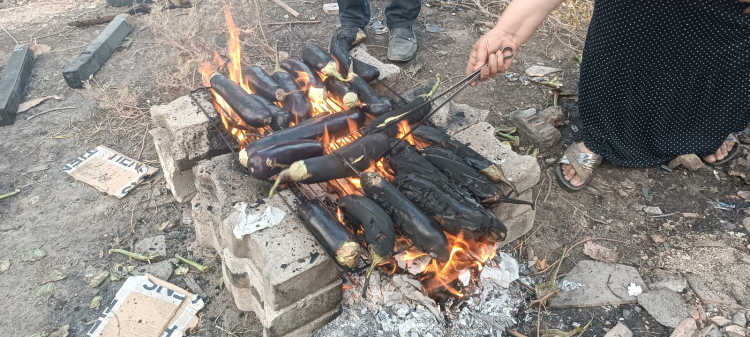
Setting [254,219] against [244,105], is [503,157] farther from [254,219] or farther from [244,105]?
[244,105]

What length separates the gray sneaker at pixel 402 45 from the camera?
5.16 m

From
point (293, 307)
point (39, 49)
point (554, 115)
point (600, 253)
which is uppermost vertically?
point (293, 307)

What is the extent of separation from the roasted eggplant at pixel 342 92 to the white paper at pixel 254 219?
98 centimetres

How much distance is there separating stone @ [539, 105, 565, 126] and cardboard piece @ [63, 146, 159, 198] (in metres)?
3.51

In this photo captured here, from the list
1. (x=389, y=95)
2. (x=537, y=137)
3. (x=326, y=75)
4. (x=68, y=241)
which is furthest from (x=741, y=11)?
(x=68, y=241)

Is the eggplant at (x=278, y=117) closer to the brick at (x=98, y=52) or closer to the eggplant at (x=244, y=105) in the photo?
the eggplant at (x=244, y=105)

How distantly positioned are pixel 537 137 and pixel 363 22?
243cm

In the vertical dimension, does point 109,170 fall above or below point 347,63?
below

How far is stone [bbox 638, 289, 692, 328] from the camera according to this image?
2852 mm

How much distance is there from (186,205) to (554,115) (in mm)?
3322

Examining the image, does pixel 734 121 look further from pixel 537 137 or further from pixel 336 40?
pixel 336 40

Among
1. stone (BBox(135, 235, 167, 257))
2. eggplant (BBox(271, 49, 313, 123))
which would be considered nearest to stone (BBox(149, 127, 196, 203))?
stone (BBox(135, 235, 167, 257))

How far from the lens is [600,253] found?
3309mm

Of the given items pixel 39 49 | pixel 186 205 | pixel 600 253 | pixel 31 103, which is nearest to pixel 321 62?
pixel 186 205
